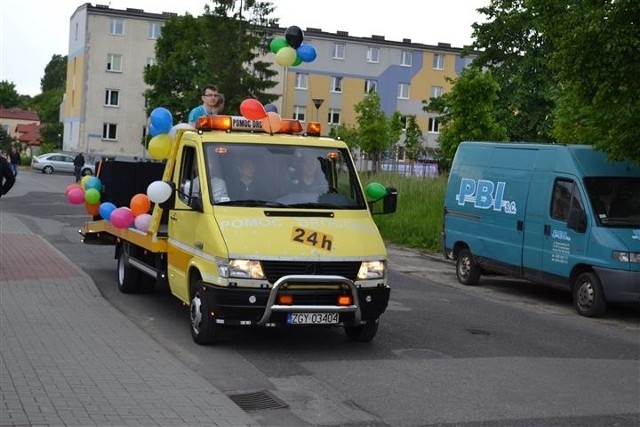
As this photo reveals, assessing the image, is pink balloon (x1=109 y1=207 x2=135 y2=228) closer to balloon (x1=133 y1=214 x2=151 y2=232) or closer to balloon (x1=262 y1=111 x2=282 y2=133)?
balloon (x1=133 y1=214 x2=151 y2=232)

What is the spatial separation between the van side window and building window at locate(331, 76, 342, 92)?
70.7m

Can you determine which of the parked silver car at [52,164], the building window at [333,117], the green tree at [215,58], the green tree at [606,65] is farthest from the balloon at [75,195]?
the building window at [333,117]

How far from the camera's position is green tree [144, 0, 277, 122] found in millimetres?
62469

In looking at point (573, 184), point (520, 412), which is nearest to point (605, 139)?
point (573, 184)

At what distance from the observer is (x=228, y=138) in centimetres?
1123

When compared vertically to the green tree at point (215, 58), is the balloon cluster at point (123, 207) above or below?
below

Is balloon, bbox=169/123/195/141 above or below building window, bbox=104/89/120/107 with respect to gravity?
below

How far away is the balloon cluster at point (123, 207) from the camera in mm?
11352

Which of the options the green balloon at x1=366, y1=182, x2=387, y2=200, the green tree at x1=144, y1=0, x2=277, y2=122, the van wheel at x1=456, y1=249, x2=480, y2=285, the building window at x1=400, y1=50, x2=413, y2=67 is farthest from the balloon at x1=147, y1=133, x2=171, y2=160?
the building window at x1=400, y1=50, x2=413, y2=67

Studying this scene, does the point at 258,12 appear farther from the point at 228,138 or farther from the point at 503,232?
the point at 228,138

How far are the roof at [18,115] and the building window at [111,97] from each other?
3703 inches

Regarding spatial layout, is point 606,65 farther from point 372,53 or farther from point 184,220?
point 372,53

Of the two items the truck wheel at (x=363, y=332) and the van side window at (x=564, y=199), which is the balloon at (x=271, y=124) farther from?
the van side window at (x=564, y=199)

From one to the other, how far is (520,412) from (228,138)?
4637 mm
